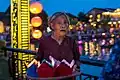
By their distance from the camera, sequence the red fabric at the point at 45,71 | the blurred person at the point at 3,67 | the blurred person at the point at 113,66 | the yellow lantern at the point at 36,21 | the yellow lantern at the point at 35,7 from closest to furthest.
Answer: the blurred person at the point at 113,66 → the red fabric at the point at 45,71 → the blurred person at the point at 3,67 → the yellow lantern at the point at 35,7 → the yellow lantern at the point at 36,21

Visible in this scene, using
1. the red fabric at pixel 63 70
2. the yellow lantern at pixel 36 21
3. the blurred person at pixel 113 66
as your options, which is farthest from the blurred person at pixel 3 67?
the yellow lantern at pixel 36 21

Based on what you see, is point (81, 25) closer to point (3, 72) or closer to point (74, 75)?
point (3, 72)

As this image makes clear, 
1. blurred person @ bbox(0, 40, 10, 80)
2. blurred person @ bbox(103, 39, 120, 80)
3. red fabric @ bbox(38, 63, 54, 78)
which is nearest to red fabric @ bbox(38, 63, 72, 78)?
red fabric @ bbox(38, 63, 54, 78)

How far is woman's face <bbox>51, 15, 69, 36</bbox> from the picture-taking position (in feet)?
8.29

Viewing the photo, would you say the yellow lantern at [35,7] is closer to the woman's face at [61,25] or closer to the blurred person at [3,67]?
the blurred person at [3,67]

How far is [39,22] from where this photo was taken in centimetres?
1224

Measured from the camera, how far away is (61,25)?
253 centimetres

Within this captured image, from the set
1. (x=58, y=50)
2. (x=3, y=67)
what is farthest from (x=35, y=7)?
(x=58, y=50)

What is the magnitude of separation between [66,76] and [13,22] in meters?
6.37

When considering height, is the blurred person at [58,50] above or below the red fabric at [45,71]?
above

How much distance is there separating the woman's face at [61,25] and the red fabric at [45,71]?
291 mm

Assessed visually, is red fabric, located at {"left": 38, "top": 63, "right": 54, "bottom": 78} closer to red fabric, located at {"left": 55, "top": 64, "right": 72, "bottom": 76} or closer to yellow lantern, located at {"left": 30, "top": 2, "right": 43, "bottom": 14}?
red fabric, located at {"left": 55, "top": 64, "right": 72, "bottom": 76}

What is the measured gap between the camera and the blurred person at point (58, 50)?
2516 mm

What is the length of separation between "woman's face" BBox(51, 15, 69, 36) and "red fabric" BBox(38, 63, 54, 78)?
0.96 ft
